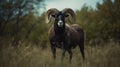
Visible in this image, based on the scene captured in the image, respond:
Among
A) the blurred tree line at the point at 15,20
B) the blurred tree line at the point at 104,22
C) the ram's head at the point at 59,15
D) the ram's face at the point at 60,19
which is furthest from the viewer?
the blurred tree line at the point at 104,22

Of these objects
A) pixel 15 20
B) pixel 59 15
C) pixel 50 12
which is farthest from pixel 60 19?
pixel 15 20

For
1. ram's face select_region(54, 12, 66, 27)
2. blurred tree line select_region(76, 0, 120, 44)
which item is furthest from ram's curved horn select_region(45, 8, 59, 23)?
blurred tree line select_region(76, 0, 120, 44)

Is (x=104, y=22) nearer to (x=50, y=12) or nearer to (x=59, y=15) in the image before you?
(x=50, y=12)

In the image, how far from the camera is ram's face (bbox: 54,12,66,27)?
21925 mm

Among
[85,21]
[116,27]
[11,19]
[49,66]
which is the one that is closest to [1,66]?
[49,66]

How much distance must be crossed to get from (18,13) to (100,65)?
396cm

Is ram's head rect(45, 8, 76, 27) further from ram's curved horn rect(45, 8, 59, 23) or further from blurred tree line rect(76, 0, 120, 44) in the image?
blurred tree line rect(76, 0, 120, 44)

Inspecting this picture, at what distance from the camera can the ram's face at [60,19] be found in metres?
21.9

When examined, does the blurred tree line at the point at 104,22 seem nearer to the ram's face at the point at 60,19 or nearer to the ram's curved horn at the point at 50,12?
the ram's curved horn at the point at 50,12

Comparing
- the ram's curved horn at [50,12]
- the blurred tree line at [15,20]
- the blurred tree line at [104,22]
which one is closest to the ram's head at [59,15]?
the ram's curved horn at [50,12]

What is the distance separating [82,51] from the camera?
78.3ft

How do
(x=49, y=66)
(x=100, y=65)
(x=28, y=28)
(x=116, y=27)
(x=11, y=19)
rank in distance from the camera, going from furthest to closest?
1. (x=116, y=27)
2. (x=28, y=28)
3. (x=11, y=19)
4. (x=100, y=65)
5. (x=49, y=66)

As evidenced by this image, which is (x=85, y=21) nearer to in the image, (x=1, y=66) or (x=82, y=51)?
(x=82, y=51)

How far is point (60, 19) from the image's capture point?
2238 centimetres
